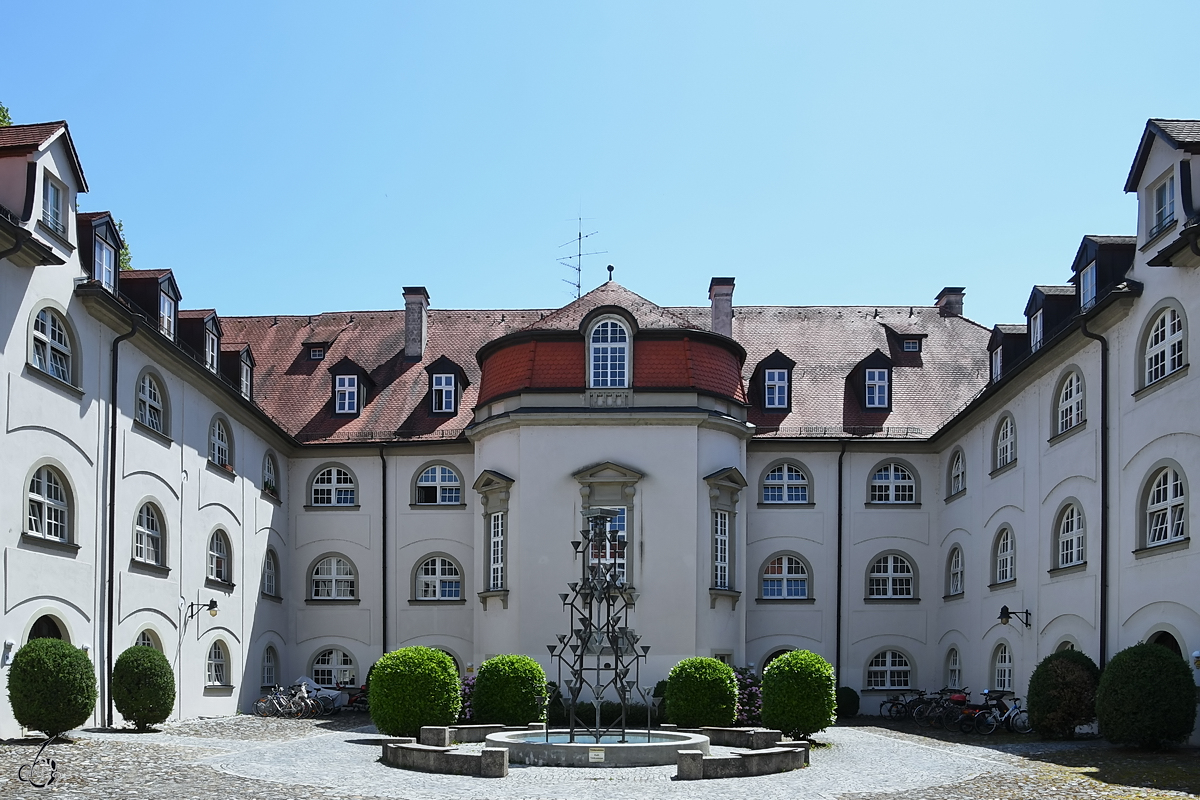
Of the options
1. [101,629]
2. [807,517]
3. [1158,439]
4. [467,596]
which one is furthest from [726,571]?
[101,629]

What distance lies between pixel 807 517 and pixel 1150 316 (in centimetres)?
1553

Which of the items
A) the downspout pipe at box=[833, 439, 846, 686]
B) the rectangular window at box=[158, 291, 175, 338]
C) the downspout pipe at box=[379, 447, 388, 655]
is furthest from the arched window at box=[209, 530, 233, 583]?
the downspout pipe at box=[833, 439, 846, 686]

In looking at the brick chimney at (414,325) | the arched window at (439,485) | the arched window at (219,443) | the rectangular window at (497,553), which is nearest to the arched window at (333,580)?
the arched window at (439,485)

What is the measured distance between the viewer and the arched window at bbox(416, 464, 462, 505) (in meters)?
38.6

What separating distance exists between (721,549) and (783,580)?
4389 mm

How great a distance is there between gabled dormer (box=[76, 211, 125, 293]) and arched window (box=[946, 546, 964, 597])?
2254 cm

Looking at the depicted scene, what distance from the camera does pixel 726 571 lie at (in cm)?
3431

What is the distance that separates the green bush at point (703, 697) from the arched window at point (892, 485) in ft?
44.4

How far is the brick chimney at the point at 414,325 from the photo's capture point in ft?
137

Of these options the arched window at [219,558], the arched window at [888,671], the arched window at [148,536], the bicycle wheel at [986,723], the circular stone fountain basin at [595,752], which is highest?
the arched window at [148,536]

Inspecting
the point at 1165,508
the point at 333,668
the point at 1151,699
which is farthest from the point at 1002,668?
the point at 333,668

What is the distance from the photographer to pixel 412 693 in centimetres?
2439

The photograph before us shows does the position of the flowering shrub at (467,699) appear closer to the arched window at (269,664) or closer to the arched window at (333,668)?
the arched window at (269,664)

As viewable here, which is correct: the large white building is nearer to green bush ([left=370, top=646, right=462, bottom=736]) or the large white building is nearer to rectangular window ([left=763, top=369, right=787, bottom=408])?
rectangular window ([left=763, top=369, right=787, bottom=408])
